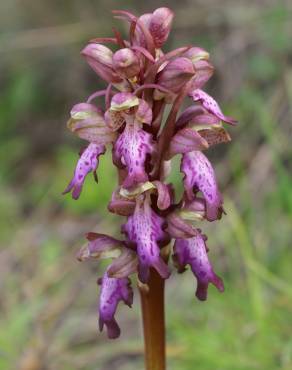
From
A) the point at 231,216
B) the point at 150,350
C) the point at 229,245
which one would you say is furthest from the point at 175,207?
the point at 229,245

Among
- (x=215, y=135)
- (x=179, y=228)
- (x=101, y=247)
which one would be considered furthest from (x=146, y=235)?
(x=215, y=135)

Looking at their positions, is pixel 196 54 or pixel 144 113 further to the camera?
pixel 196 54

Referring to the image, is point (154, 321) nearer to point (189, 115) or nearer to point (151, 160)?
point (151, 160)

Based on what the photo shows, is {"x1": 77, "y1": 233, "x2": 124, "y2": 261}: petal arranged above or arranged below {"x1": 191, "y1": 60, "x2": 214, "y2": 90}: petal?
below

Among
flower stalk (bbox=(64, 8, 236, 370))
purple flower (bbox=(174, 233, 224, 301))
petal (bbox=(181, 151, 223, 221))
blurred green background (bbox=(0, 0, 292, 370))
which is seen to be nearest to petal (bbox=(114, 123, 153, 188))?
flower stalk (bbox=(64, 8, 236, 370))

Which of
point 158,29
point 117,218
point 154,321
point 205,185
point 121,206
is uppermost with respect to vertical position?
point 158,29

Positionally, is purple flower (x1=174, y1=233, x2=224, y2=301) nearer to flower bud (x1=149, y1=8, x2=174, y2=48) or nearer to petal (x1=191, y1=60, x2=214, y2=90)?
petal (x1=191, y1=60, x2=214, y2=90)

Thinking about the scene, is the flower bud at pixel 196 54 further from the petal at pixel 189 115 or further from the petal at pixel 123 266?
the petal at pixel 123 266
